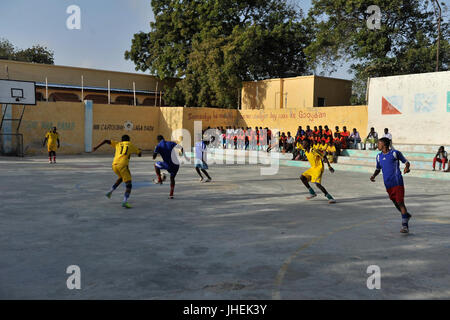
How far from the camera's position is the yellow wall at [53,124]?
83.6ft

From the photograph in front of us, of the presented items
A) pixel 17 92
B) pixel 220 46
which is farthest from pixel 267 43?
pixel 17 92

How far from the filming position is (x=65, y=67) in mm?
34875

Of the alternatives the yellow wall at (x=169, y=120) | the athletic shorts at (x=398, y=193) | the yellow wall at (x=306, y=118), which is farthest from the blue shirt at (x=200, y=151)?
the yellow wall at (x=169, y=120)

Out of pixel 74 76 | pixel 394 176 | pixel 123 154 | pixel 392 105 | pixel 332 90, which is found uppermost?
pixel 74 76

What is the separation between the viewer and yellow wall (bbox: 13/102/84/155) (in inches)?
1003

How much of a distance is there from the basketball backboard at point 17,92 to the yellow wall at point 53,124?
1.90m

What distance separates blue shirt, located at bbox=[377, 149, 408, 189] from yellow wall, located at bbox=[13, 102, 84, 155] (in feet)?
76.7

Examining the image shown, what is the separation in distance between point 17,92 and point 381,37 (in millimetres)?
23799

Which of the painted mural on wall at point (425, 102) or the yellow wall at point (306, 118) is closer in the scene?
the painted mural on wall at point (425, 102)

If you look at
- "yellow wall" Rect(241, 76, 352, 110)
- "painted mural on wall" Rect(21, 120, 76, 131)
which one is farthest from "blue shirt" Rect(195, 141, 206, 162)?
"yellow wall" Rect(241, 76, 352, 110)

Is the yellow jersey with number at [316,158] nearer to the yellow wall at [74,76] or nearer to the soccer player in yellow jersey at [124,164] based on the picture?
the soccer player in yellow jersey at [124,164]

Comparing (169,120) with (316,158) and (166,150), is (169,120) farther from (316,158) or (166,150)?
(316,158)

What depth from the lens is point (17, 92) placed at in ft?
76.8
